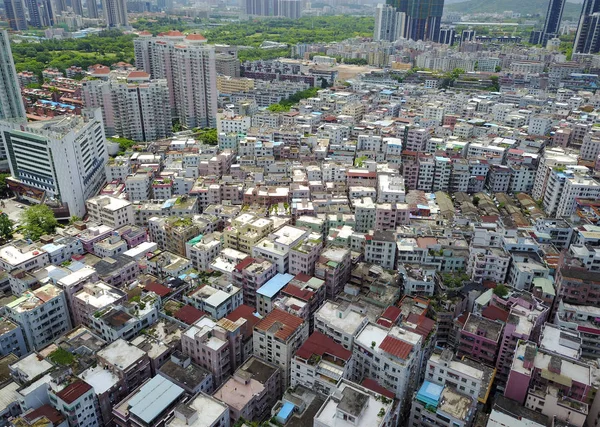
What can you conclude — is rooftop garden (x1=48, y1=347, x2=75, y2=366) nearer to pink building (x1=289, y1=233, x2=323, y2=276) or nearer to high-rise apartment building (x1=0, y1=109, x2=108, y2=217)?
pink building (x1=289, y1=233, x2=323, y2=276)

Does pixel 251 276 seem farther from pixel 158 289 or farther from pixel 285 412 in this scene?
pixel 285 412

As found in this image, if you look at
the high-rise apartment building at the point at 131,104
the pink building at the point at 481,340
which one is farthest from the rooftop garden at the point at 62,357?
the high-rise apartment building at the point at 131,104

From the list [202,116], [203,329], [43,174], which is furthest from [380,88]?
[203,329]

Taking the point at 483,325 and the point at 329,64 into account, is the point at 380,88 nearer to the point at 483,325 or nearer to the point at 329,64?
the point at 329,64

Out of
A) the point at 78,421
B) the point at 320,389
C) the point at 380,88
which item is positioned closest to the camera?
the point at 78,421

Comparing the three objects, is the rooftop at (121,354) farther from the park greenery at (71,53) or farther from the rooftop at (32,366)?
the park greenery at (71,53)

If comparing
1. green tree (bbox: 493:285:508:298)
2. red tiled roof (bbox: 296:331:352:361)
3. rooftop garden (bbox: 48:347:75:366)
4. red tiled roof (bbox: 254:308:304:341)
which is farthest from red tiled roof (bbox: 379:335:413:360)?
rooftop garden (bbox: 48:347:75:366)

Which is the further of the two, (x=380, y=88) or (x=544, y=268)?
(x=380, y=88)
